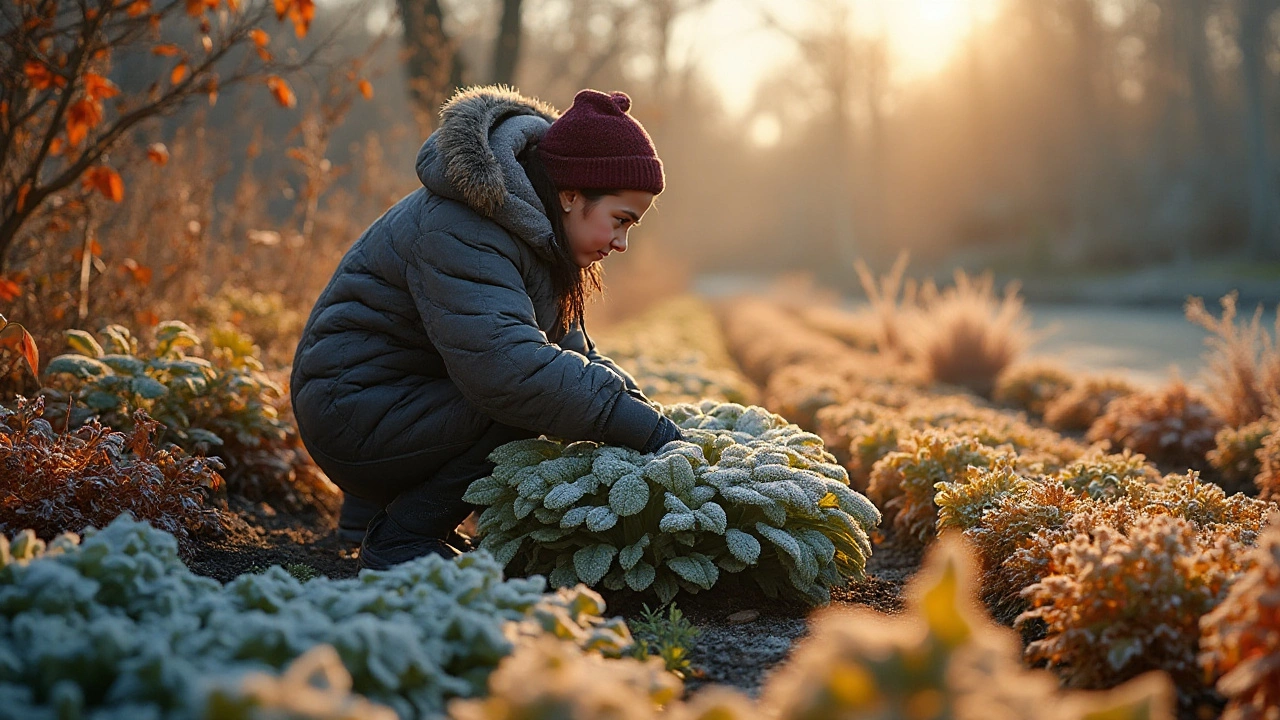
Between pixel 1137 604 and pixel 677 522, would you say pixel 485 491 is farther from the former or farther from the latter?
pixel 1137 604

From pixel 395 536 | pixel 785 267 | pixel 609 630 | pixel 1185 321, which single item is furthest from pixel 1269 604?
pixel 785 267

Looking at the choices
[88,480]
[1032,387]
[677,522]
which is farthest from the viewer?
[1032,387]

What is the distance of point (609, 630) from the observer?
1880 millimetres

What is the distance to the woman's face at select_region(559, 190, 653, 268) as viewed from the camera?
120 inches

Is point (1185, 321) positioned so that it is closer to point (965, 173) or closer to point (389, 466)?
point (389, 466)

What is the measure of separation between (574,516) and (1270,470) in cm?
288

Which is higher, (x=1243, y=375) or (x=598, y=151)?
(x=598, y=151)

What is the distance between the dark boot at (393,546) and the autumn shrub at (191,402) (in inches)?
29.0

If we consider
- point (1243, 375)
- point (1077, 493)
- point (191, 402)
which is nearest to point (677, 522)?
point (1077, 493)

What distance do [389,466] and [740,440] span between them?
115 cm

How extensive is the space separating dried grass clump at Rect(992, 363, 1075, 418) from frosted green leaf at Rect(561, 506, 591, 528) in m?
4.96

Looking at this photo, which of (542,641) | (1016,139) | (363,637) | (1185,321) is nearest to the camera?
(363,637)

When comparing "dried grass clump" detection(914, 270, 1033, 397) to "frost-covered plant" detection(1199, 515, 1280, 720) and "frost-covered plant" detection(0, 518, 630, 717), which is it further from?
"frost-covered plant" detection(0, 518, 630, 717)

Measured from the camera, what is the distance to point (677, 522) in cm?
259
